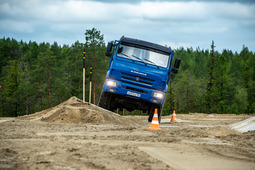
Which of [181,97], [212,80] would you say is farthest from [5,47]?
[212,80]

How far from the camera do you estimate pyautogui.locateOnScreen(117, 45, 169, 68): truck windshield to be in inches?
516

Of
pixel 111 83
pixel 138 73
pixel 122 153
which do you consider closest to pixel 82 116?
pixel 111 83

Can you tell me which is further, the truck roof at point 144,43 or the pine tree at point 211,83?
the pine tree at point 211,83

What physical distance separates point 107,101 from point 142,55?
98.1 inches

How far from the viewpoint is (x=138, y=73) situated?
12758 mm

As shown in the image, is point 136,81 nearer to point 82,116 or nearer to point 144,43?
point 144,43

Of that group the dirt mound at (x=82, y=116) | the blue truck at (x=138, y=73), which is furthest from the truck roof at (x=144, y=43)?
the dirt mound at (x=82, y=116)

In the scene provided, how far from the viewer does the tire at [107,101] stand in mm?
13636

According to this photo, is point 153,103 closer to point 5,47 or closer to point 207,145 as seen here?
point 207,145

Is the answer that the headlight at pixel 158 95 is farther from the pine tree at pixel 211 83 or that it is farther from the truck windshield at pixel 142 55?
the pine tree at pixel 211 83

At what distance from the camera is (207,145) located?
698cm

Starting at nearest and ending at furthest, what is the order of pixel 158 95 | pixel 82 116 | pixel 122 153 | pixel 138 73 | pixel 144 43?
pixel 122 153
pixel 82 116
pixel 138 73
pixel 158 95
pixel 144 43

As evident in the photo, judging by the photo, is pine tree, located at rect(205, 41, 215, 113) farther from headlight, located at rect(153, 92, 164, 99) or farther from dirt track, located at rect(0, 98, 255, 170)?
dirt track, located at rect(0, 98, 255, 170)

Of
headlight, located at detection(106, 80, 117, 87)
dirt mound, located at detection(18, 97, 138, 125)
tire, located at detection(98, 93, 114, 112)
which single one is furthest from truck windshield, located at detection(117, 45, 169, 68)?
dirt mound, located at detection(18, 97, 138, 125)
